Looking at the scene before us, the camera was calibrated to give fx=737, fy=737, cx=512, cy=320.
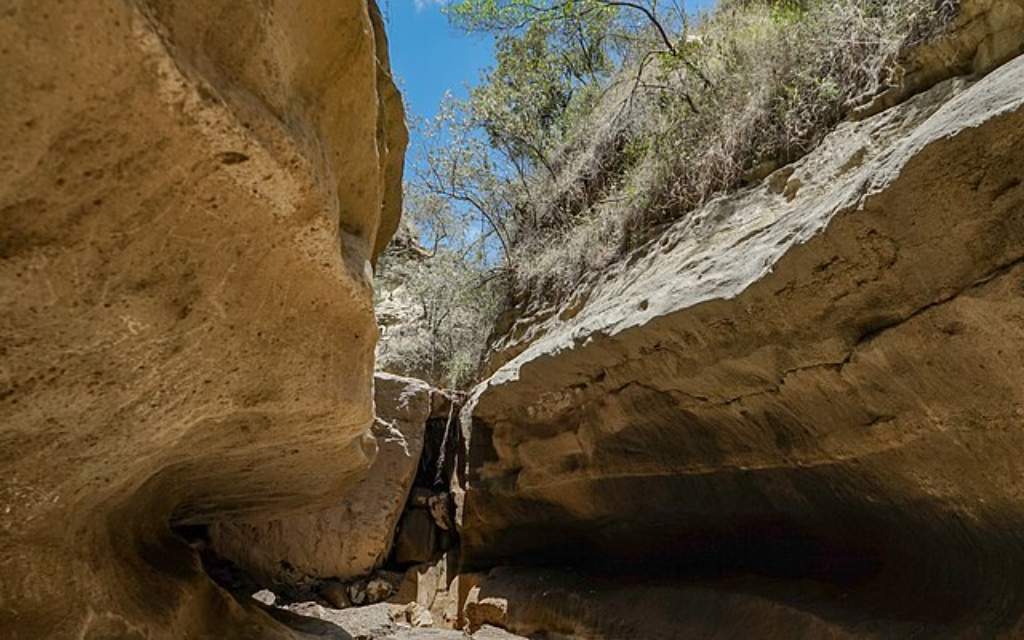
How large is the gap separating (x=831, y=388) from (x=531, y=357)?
2.03 m

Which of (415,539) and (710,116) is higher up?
(710,116)

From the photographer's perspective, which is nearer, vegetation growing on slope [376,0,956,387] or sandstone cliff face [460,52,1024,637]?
sandstone cliff face [460,52,1024,637]

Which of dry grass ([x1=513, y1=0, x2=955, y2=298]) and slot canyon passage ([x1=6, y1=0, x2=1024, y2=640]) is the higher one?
dry grass ([x1=513, y1=0, x2=955, y2=298])

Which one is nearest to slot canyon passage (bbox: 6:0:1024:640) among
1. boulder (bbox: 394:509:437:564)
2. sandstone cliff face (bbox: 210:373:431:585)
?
sandstone cliff face (bbox: 210:373:431:585)

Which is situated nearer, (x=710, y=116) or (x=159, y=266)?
(x=159, y=266)

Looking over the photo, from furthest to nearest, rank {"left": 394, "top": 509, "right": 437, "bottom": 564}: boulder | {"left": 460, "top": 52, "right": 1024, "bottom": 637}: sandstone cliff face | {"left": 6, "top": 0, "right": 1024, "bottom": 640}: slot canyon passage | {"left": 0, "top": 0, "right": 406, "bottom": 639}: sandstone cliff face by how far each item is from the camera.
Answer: {"left": 394, "top": 509, "right": 437, "bottom": 564}: boulder < {"left": 460, "top": 52, "right": 1024, "bottom": 637}: sandstone cliff face < {"left": 6, "top": 0, "right": 1024, "bottom": 640}: slot canyon passage < {"left": 0, "top": 0, "right": 406, "bottom": 639}: sandstone cliff face

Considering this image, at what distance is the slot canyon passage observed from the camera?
152 centimetres

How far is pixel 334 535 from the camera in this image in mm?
6371

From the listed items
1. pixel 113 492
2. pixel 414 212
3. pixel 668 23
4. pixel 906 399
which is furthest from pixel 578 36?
pixel 113 492

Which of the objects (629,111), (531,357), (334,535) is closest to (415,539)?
(334,535)

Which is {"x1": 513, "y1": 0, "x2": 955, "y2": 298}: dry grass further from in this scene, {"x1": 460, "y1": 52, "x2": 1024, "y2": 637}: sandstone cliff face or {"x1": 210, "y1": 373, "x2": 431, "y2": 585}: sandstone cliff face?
{"x1": 210, "y1": 373, "x2": 431, "y2": 585}: sandstone cliff face

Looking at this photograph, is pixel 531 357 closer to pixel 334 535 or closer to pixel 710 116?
pixel 710 116

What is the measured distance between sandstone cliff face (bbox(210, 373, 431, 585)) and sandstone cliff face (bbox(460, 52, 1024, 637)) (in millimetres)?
2051

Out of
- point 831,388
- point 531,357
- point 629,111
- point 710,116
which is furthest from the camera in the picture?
point 629,111
